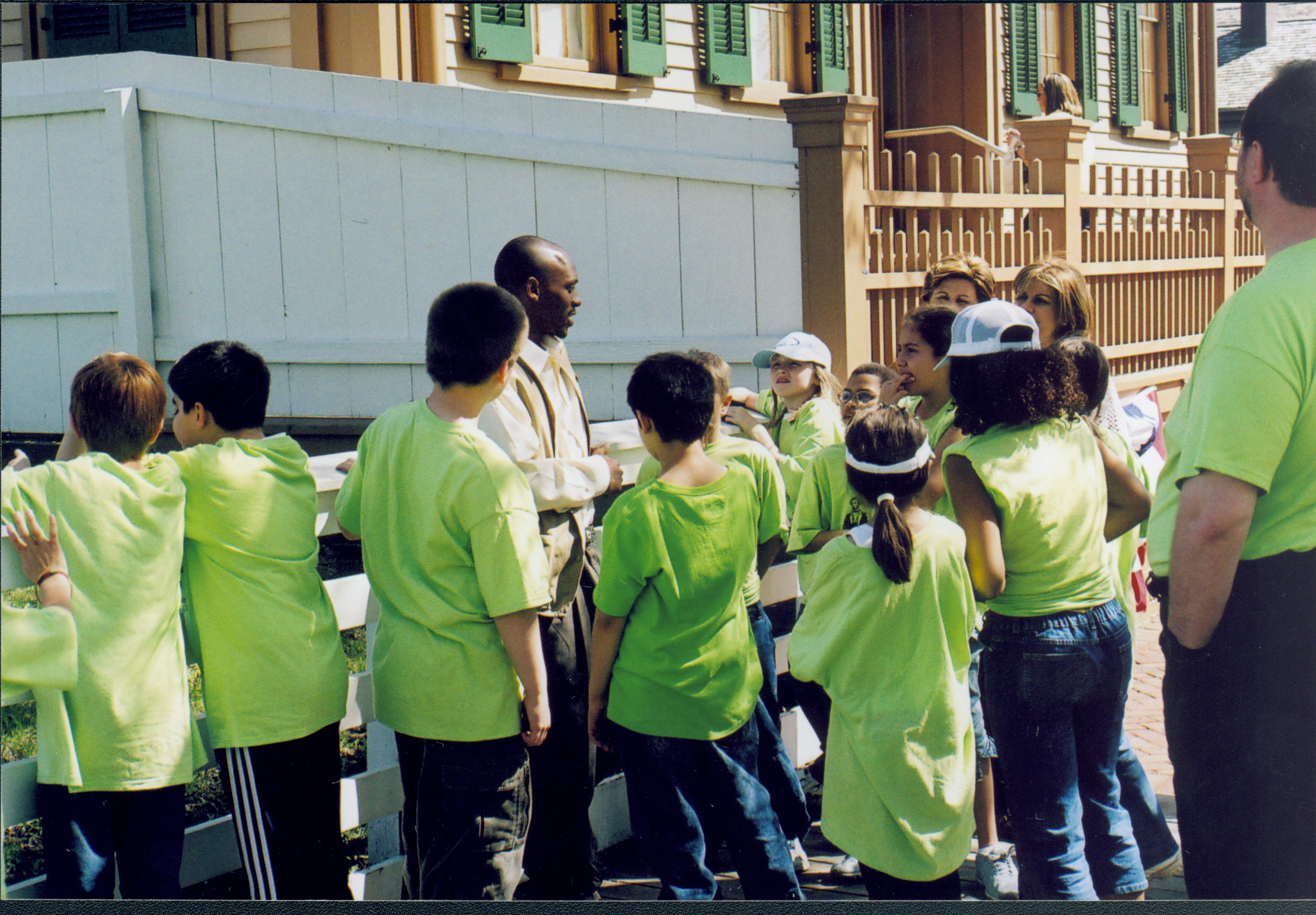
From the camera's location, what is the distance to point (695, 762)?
10.0 feet

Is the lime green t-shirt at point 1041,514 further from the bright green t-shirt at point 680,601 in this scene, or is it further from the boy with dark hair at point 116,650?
the boy with dark hair at point 116,650

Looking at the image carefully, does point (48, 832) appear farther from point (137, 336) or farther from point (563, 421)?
point (137, 336)

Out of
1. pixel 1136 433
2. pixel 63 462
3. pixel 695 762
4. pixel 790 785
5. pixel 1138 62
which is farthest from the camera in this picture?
pixel 1138 62

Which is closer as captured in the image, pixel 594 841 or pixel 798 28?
pixel 594 841

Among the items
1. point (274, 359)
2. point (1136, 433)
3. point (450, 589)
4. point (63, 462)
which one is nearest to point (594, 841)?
point (450, 589)

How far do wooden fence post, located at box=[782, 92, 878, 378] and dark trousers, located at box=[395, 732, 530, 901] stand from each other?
292cm

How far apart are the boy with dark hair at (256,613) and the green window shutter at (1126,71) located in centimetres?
1261

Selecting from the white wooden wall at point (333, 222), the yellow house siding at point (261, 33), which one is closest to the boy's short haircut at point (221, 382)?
the white wooden wall at point (333, 222)

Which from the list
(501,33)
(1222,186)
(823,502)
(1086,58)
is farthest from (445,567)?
(1086,58)

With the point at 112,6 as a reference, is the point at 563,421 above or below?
below

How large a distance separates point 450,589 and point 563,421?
61 centimetres

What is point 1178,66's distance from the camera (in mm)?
14516

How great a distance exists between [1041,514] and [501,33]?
5428 millimetres

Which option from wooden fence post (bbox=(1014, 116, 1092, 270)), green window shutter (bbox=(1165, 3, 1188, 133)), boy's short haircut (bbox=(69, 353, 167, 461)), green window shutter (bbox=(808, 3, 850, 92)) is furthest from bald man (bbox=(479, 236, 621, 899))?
green window shutter (bbox=(1165, 3, 1188, 133))
